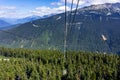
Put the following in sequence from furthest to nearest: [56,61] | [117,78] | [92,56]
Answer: [92,56] → [56,61] → [117,78]

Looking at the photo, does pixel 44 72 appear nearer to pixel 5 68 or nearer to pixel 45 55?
pixel 5 68

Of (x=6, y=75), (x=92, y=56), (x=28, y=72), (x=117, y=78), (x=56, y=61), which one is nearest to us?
(x=6, y=75)

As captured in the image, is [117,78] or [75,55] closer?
[117,78]

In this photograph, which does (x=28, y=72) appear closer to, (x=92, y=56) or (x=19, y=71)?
(x=19, y=71)

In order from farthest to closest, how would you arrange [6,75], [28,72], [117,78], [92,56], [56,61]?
[92,56] < [56,61] < [28,72] < [117,78] < [6,75]

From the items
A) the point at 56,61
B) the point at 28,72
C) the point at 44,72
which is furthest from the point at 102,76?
the point at 56,61

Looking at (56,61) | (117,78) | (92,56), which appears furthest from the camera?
(92,56)

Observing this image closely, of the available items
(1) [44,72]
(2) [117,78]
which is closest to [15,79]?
(1) [44,72]

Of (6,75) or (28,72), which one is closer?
(6,75)
